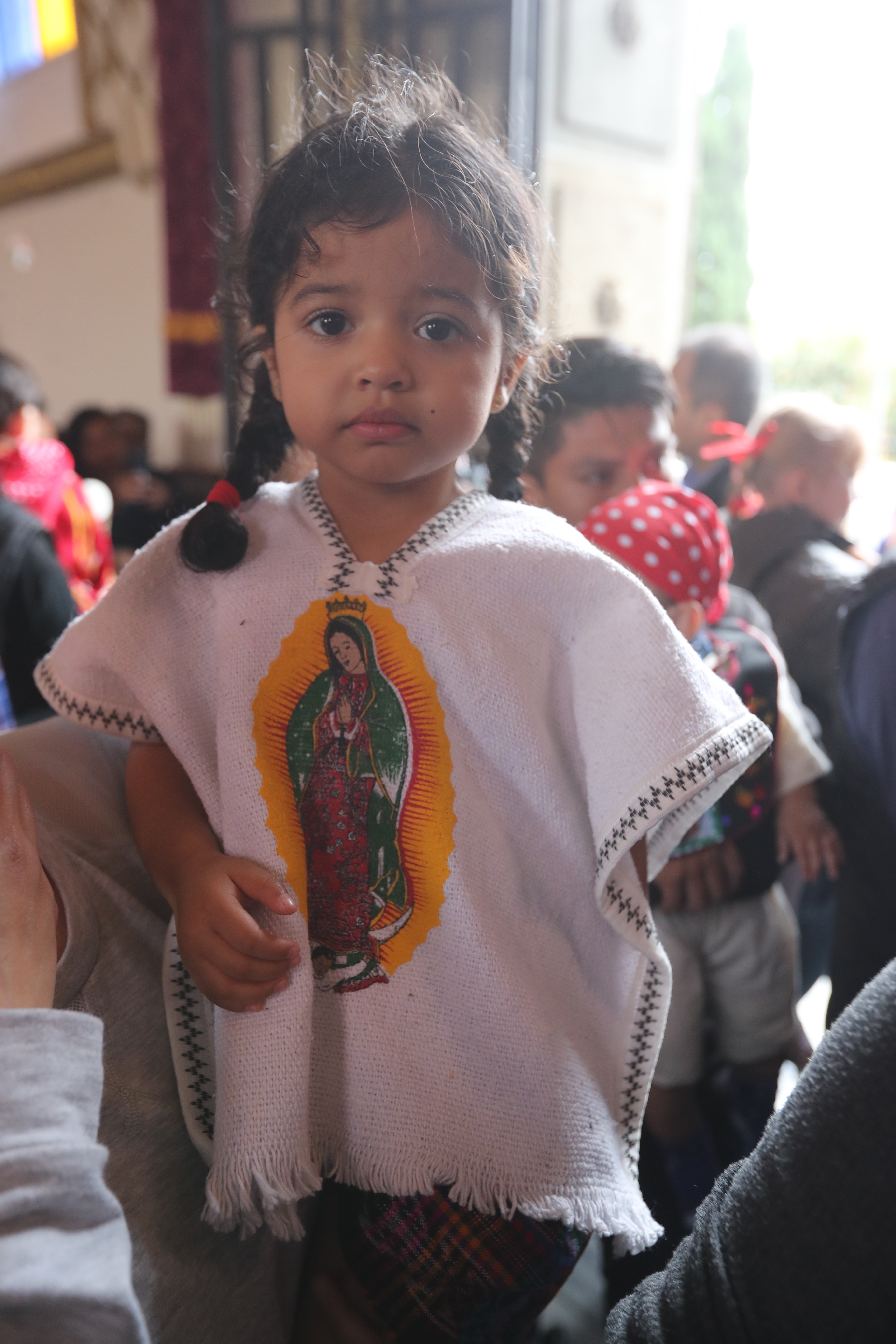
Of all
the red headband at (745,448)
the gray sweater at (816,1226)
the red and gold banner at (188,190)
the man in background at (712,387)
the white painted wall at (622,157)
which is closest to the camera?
the gray sweater at (816,1226)

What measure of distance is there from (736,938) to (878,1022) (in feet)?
2.21

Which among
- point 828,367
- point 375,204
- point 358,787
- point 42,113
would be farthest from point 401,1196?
point 42,113

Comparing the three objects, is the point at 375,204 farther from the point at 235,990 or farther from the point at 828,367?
the point at 828,367

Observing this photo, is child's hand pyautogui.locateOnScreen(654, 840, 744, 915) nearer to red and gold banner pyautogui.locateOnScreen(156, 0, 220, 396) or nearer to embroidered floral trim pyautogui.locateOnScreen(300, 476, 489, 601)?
embroidered floral trim pyautogui.locateOnScreen(300, 476, 489, 601)

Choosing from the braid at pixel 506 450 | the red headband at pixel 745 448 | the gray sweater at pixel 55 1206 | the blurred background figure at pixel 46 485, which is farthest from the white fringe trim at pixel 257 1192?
the blurred background figure at pixel 46 485

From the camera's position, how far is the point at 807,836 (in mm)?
1212

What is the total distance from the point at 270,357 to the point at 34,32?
5279 mm

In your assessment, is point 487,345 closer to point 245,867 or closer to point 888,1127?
point 245,867

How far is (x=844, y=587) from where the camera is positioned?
58.4 inches

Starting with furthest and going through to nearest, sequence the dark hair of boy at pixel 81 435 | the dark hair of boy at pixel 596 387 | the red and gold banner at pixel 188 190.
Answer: the red and gold banner at pixel 188 190 → the dark hair of boy at pixel 81 435 → the dark hair of boy at pixel 596 387

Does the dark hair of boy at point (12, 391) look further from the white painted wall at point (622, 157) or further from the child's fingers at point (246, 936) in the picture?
the child's fingers at point (246, 936)

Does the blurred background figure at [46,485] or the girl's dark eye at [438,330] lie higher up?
the girl's dark eye at [438,330]

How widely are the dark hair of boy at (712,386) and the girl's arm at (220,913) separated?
6.21ft

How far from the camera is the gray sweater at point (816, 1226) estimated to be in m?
0.47
